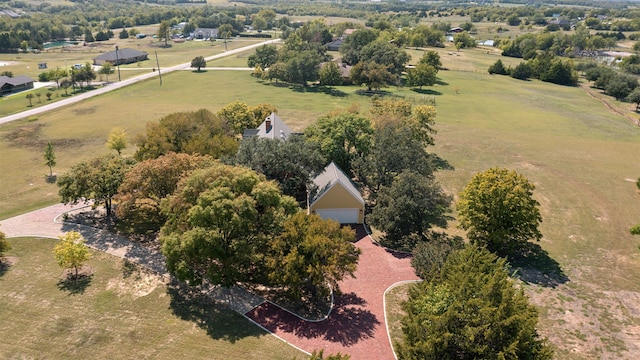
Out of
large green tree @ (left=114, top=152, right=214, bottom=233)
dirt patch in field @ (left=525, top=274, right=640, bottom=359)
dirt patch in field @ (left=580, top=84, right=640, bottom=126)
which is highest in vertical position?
large green tree @ (left=114, top=152, right=214, bottom=233)

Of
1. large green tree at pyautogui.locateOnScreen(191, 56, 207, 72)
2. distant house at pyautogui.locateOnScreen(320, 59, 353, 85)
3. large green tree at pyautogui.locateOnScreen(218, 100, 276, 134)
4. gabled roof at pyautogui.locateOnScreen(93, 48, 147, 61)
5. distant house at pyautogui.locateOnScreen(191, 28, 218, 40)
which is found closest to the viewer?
large green tree at pyautogui.locateOnScreen(218, 100, 276, 134)

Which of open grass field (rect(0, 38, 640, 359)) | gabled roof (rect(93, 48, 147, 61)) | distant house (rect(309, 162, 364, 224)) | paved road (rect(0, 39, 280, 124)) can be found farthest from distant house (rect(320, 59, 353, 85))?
distant house (rect(309, 162, 364, 224))

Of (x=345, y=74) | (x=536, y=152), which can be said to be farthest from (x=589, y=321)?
(x=345, y=74)

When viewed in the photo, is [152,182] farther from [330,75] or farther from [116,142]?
[330,75]

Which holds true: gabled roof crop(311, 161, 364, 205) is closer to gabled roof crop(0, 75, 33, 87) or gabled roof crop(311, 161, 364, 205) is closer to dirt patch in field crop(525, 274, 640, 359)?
dirt patch in field crop(525, 274, 640, 359)

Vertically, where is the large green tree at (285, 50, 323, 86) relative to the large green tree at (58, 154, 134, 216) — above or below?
above

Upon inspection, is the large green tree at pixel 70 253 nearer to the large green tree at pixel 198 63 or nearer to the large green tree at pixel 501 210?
the large green tree at pixel 501 210

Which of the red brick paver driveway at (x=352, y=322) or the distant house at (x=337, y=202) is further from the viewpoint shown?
the distant house at (x=337, y=202)

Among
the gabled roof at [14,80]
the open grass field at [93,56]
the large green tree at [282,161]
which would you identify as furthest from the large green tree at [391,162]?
the gabled roof at [14,80]

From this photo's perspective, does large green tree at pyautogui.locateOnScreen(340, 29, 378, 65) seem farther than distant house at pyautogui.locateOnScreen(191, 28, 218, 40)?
No
